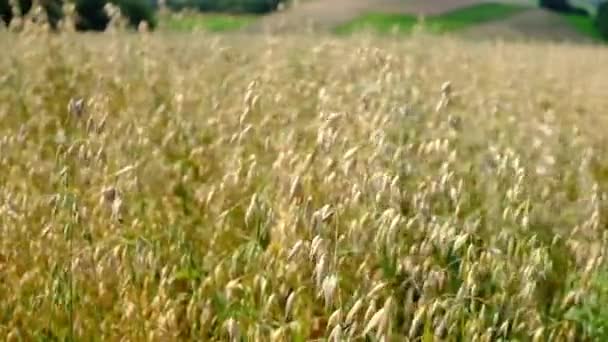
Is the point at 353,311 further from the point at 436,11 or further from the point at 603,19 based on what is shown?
the point at 436,11

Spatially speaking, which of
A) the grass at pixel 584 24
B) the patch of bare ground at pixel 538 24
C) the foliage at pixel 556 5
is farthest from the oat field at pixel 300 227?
the foliage at pixel 556 5

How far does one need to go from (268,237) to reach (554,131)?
1.45m

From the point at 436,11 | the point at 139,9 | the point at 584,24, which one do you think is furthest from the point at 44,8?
the point at 584,24

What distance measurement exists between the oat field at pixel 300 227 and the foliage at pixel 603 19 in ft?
95.0

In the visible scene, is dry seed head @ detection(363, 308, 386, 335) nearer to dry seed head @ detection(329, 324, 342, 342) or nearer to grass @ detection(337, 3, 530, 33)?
dry seed head @ detection(329, 324, 342, 342)

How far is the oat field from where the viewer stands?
7.57 feet

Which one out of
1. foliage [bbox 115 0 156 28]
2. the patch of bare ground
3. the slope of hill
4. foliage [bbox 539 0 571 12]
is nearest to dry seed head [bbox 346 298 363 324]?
foliage [bbox 115 0 156 28]

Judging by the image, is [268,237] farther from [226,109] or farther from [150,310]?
[226,109]

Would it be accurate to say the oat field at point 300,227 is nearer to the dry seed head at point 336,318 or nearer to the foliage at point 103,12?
the dry seed head at point 336,318

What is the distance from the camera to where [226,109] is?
3.87 meters

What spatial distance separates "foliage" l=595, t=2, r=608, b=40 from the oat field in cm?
2895

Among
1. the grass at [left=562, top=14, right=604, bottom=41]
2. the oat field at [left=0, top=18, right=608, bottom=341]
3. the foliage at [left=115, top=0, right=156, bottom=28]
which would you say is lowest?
the grass at [left=562, top=14, right=604, bottom=41]

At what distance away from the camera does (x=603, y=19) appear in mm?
32688

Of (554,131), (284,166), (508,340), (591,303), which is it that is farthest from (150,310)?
(554,131)
